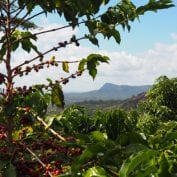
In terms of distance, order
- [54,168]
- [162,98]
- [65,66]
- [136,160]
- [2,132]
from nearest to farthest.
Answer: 1. [136,160]
2. [54,168]
3. [2,132]
4. [65,66]
5. [162,98]

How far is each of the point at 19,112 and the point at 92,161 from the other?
83.1 inches

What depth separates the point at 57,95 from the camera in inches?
228

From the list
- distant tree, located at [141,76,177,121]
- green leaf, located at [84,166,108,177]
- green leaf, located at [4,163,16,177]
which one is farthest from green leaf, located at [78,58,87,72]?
distant tree, located at [141,76,177,121]

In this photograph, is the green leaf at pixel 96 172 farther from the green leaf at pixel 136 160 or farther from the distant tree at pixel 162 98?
the distant tree at pixel 162 98

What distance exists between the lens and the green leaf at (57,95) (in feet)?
18.8

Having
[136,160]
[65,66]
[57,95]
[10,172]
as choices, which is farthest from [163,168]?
[65,66]

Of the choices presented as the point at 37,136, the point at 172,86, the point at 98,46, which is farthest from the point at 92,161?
the point at 172,86

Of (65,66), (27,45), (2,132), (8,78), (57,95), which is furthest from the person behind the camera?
(27,45)

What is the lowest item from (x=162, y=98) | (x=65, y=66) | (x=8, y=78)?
(x=162, y=98)

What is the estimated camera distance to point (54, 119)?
191 inches

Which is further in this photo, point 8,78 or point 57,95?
point 57,95

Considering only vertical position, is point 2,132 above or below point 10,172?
above

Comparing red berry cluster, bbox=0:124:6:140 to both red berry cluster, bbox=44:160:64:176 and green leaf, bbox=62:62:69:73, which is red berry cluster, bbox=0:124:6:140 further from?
green leaf, bbox=62:62:69:73

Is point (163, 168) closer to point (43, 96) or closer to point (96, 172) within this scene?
point (96, 172)
